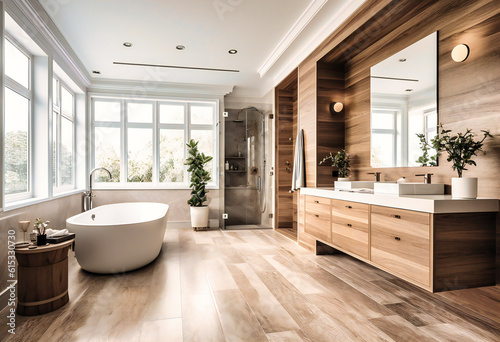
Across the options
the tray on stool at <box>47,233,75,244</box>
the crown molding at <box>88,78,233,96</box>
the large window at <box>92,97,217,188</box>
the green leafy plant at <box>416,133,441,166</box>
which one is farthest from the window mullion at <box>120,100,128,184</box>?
the green leafy plant at <box>416,133,441,166</box>

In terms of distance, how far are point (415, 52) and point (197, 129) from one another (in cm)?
402

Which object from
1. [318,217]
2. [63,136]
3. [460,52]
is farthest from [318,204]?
[63,136]

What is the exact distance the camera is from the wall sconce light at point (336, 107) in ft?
12.8

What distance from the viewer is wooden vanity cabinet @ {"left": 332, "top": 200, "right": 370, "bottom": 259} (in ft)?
8.81

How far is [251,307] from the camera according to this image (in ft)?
7.42

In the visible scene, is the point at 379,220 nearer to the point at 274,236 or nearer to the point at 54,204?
the point at 274,236

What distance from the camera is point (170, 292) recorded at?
2.56 metres

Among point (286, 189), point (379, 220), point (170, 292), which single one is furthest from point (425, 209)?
point (286, 189)

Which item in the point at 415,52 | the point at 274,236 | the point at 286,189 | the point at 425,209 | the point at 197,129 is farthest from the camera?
the point at 197,129

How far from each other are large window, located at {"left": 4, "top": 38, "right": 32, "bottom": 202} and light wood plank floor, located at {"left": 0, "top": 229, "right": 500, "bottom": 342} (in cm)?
102

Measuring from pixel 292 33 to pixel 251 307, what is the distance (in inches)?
117

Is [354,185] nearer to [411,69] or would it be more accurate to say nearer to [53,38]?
[411,69]

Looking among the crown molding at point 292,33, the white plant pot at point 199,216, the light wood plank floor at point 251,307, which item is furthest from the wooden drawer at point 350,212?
the white plant pot at point 199,216

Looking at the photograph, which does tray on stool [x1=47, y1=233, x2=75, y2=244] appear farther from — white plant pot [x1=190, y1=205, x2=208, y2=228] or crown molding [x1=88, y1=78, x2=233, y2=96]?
crown molding [x1=88, y1=78, x2=233, y2=96]
